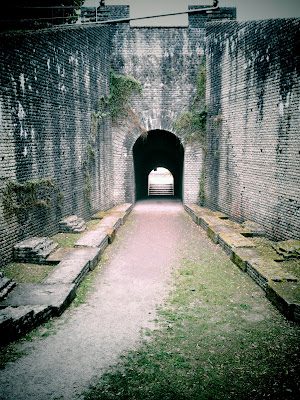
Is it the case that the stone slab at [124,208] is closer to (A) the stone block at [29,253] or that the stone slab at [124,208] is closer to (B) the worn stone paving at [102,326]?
(B) the worn stone paving at [102,326]

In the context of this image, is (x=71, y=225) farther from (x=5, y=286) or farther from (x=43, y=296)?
(x=43, y=296)

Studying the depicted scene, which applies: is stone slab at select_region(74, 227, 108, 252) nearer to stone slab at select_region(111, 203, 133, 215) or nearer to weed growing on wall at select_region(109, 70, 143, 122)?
stone slab at select_region(111, 203, 133, 215)

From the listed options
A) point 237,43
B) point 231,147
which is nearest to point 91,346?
point 231,147

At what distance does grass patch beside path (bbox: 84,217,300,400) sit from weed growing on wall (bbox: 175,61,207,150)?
29.4 ft

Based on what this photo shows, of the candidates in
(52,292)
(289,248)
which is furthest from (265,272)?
(52,292)

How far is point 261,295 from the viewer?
644cm

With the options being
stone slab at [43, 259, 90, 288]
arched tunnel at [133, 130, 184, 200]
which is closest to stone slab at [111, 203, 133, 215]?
arched tunnel at [133, 130, 184, 200]

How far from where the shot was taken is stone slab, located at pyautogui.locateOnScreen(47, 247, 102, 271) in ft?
25.4

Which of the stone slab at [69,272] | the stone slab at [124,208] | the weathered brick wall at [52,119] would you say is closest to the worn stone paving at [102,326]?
the stone slab at [69,272]

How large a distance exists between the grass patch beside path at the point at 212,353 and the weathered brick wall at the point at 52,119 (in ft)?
14.5

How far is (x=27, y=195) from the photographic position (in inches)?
324

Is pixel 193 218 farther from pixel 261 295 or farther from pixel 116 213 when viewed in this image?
pixel 261 295

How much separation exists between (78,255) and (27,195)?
2117 mm

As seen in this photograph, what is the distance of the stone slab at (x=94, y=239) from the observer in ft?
28.6
